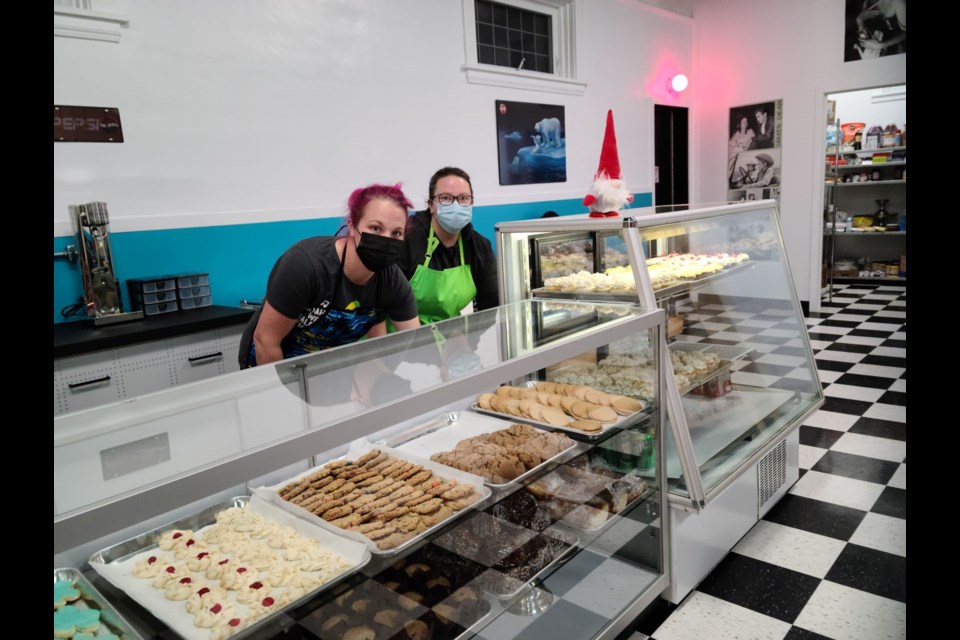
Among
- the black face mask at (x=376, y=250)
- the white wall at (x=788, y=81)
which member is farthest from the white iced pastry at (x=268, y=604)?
the white wall at (x=788, y=81)

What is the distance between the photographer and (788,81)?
7.61 metres

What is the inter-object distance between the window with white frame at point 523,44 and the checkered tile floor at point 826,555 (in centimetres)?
368

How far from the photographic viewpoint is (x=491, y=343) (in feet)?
6.04

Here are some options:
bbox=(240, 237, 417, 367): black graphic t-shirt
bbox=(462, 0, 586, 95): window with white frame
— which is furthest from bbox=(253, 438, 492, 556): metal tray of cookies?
bbox=(462, 0, 586, 95): window with white frame

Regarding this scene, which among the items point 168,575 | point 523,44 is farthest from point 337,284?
point 523,44

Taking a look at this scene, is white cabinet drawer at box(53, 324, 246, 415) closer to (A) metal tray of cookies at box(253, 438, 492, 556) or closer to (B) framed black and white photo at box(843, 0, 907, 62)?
(A) metal tray of cookies at box(253, 438, 492, 556)

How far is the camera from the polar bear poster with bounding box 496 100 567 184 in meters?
5.87

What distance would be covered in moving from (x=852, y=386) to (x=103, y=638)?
5.20m

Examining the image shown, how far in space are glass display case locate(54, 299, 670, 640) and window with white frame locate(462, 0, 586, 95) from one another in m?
3.86

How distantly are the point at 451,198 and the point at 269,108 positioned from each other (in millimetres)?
1707

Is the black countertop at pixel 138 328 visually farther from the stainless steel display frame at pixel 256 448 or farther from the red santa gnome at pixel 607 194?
the red santa gnome at pixel 607 194
